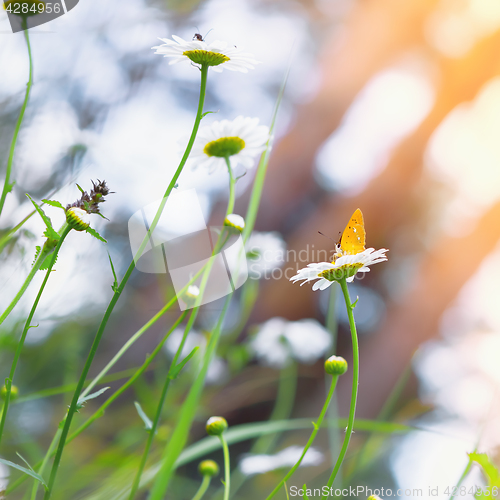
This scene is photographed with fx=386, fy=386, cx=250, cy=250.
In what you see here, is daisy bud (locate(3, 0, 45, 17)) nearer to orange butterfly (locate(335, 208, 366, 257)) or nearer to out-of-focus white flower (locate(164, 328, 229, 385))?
orange butterfly (locate(335, 208, 366, 257))

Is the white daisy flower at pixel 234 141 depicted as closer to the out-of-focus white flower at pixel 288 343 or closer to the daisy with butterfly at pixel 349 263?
the daisy with butterfly at pixel 349 263

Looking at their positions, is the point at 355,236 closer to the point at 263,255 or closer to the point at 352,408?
Result: the point at 352,408

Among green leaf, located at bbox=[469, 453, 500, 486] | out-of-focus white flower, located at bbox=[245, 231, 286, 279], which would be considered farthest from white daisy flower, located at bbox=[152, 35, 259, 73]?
out-of-focus white flower, located at bbox=[245, 231, 286, 279]

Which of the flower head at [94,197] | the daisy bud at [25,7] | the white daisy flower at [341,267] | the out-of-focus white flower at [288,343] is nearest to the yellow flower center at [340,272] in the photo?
the white daisy flower at [341,267]

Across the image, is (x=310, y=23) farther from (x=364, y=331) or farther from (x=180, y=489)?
(x=180, y=489)

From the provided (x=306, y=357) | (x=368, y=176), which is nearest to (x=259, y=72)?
(x=368, y=176)
